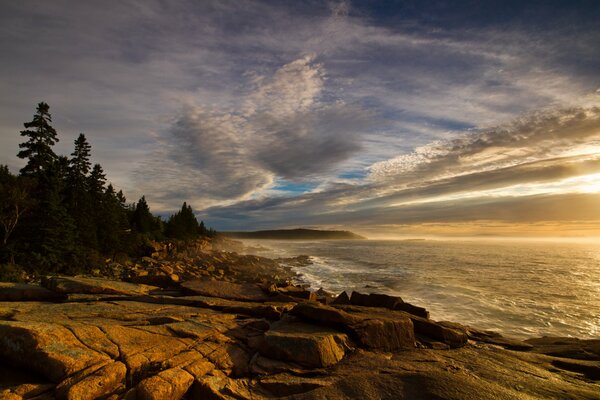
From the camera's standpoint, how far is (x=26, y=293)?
39.6 feet

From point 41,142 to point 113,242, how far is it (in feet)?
48.5

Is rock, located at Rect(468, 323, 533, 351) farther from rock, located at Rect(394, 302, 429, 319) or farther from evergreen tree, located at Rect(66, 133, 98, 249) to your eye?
evergreen tree, located at Rect(66, 133, 98, 249)

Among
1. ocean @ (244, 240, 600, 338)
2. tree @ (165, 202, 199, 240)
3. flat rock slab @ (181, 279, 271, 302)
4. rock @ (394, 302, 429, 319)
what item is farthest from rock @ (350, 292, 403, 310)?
tree @ (165, 202, 199, 240)

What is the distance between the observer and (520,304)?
2353cm

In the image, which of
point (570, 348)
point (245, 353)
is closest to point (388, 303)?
point (570, 348)

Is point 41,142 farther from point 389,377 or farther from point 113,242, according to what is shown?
point 389,377

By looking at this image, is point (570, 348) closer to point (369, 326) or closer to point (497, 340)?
point (497, 340)

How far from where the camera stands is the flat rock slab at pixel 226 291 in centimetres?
1499

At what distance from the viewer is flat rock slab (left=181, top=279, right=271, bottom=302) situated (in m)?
15.0

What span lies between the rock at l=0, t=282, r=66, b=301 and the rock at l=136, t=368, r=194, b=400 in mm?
8217

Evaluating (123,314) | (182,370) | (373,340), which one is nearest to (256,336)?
(182,370)

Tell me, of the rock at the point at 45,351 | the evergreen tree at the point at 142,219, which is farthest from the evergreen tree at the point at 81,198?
the rock at the point at 45,351

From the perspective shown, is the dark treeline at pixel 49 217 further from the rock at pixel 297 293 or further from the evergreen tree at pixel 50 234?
the rock at pixel 297 293

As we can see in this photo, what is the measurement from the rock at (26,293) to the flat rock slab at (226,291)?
5.21 metres
